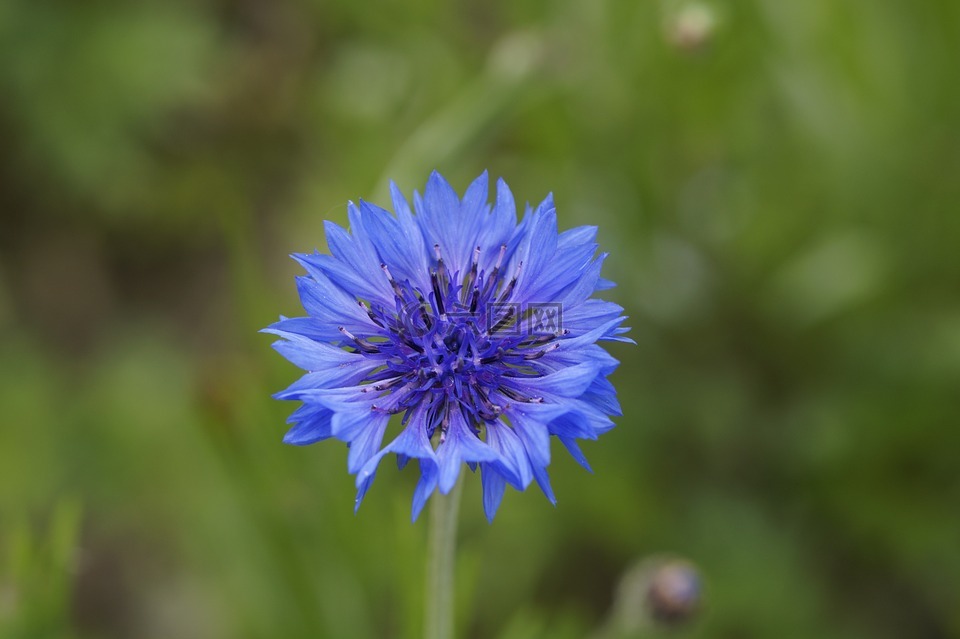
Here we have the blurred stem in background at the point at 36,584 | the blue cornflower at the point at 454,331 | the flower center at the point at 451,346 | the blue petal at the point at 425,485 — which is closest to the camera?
the blue petal at the point at 425,485

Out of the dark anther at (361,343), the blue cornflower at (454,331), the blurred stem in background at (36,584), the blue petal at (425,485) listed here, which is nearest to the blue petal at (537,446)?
the blue cornflower at (454,331)

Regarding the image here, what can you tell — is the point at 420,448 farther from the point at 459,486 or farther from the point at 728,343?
the point at 728,343

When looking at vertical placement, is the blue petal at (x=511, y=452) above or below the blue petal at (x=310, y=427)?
below

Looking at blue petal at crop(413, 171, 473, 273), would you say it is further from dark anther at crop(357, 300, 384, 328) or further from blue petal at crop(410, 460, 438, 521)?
blue petal at crop(410, 460, 438, 521)

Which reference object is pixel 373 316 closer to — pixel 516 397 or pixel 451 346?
pixel 451 346

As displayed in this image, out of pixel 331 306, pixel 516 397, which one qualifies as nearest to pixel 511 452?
pixel 516 397

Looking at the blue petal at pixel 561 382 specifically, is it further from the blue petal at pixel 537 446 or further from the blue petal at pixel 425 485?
the blue petal at pixel 425 485

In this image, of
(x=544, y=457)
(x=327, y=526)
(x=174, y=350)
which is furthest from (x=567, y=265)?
(x=174, y=350)

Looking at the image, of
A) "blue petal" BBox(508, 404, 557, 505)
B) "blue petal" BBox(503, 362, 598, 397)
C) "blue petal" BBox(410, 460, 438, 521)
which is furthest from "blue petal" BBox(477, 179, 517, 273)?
"blue petal" BBox(410, 460, 438, 521)
